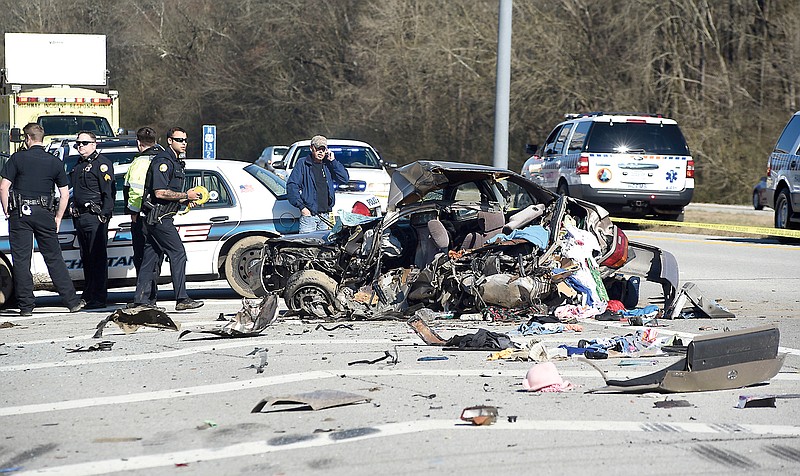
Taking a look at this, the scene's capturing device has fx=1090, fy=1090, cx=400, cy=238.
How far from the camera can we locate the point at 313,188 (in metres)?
11.6

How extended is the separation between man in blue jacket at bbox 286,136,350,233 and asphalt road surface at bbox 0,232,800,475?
2375 millimetres

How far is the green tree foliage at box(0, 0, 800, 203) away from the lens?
103 ft

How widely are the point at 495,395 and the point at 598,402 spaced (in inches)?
24.2

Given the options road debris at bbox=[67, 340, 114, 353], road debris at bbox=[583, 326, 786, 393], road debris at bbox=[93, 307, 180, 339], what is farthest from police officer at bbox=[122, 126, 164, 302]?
road debris at bbox=[583, 326, 786, 393]

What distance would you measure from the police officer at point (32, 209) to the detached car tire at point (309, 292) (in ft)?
7.84

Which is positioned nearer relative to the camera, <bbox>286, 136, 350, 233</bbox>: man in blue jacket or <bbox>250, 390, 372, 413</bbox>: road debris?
<bbox>250, 390, 372, 413</bbox>: road debris

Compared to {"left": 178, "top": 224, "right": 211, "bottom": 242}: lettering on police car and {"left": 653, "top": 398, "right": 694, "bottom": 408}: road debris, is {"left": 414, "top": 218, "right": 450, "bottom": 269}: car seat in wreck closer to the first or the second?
{"left": 178, "top": 224, "right": 211, "bottom": 242}: lettering on police car

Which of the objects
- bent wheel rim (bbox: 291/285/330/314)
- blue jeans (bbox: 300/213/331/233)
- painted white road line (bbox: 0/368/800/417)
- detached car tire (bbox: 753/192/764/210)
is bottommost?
painted white road line (bbox: 0/368/800/417)

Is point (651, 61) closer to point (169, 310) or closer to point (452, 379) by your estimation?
point (169, 310)

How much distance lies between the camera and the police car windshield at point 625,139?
64.0ft

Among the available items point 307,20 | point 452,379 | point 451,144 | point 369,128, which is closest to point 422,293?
point 452,379

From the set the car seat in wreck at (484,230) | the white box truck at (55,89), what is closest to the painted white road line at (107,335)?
the car seat in wreck at (484,230)

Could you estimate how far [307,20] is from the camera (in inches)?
1880

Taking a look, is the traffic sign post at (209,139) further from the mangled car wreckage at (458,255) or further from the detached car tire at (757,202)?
the mangled car wreckage at (458,255)
